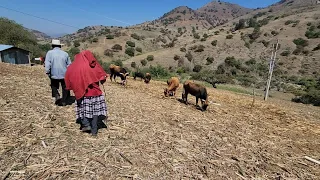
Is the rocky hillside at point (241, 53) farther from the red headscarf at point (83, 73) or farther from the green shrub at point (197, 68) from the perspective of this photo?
the red headscarf at point (83, 73)

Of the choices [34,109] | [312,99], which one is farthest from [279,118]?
[312,99]

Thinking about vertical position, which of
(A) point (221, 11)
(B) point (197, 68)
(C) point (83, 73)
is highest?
(A) point (221, 11)

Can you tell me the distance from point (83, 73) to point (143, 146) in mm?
1939

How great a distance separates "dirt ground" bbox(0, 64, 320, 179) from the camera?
14.6 ft

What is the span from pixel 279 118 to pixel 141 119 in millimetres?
6252

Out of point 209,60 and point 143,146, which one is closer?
point 143,146

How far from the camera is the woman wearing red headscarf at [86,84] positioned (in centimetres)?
526

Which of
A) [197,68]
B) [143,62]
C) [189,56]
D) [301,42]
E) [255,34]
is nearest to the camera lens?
[197,68]

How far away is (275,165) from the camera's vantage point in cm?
549

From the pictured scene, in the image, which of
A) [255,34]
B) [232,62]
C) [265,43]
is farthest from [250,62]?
[255,34]

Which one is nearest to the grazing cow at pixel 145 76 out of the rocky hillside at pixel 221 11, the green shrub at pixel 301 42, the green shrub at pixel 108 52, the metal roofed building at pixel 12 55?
the metal roofed building at pixel 12 55

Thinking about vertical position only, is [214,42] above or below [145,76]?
above

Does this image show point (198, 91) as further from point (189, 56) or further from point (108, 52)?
point (108, 52)

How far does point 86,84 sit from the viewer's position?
5.21 m
